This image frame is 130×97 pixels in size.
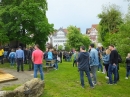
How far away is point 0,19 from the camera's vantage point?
25.0 metres

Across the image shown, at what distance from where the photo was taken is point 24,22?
2459 cm

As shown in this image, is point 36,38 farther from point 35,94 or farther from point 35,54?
point 35,94

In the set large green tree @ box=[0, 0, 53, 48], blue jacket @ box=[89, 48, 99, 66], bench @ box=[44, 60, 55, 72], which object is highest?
large green tree @ box=[0, 0, 53, 48]

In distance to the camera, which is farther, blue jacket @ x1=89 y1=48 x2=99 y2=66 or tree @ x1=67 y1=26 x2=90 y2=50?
tree @ x1=67 y1=26 x2=90 y2=50

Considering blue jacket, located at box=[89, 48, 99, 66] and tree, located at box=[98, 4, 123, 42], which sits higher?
tree, located at box=[98, 4, 123, 42]

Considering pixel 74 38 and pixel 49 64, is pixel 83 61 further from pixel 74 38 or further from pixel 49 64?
pixel 74 38

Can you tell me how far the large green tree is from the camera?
2365cm

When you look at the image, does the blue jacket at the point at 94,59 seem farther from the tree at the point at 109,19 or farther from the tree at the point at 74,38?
the tree at the point at 74,38

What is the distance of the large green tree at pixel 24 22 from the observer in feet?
77.6

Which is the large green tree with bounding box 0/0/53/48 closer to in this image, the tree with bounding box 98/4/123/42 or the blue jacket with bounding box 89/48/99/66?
the blue jacket with bounding box 89/48/99/66

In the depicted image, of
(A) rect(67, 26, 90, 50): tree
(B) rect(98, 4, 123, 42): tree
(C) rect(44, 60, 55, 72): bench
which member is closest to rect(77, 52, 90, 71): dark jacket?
(C) rect(44, 60, 55, 72): bench

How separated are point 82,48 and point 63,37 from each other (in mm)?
110278

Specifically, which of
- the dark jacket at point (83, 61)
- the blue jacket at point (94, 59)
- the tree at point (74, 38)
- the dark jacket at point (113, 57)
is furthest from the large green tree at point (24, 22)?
the tree at point (74, 38)

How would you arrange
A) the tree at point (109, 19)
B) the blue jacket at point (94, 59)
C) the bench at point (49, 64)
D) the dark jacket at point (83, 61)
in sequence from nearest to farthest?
the dark jacket at point (83, 61)
the blue jacket at point (94, 59)
the bench at point (49, 64)
the tree at point (109, 19)
